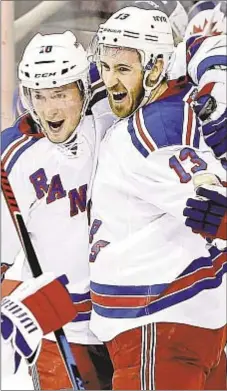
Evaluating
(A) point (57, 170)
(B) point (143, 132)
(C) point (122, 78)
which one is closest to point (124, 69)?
(C) point (122, 78)

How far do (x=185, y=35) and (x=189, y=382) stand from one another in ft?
2.08

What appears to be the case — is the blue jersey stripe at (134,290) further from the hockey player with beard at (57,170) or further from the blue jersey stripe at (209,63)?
the blue jersey stripe at (209,63)

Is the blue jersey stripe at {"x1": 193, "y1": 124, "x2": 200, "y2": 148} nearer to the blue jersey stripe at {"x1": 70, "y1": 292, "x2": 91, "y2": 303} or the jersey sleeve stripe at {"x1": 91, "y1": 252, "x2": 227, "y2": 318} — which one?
the jersey sleeve stripe at {"x1": 91, "y1": 252, "x2": 227, "y2": 318}

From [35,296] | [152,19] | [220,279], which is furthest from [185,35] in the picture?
[35,296]

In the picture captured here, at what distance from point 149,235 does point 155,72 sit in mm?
294

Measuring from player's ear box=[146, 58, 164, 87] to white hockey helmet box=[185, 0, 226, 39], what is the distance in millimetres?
85

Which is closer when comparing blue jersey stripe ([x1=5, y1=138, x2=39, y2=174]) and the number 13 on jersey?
the number 13 on jersey

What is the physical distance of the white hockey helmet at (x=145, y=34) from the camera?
161 centimetres

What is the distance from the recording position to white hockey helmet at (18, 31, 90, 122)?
1635 mm

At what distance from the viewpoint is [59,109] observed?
1.65 m

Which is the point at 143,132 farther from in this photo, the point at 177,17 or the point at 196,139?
the point at 177,17

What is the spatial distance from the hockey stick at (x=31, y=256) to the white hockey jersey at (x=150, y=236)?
9 centimetres

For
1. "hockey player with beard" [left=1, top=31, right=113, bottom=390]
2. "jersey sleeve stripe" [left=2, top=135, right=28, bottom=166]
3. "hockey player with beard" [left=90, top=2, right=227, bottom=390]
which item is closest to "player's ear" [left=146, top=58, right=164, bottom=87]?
"hockey player with beard" [left=90, top=2, right=227, bottom=390]

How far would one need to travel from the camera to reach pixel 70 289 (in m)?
1.69
